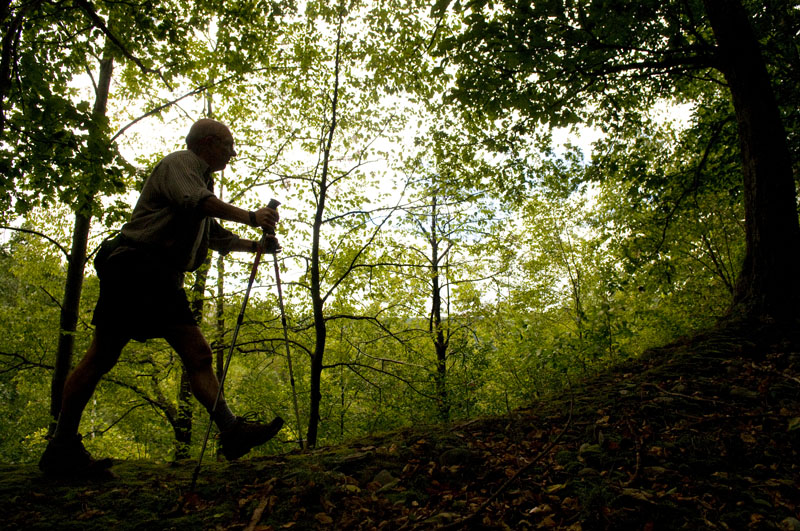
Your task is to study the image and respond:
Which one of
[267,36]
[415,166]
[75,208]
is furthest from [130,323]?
[267,36]

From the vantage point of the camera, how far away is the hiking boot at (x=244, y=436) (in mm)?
2670

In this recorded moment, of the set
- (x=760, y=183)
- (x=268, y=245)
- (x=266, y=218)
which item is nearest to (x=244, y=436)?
(x=268, y=245)

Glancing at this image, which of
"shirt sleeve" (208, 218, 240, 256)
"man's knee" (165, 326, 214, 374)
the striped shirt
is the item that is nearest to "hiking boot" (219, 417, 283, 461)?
"man's knee" (165, 326, 214, 374)

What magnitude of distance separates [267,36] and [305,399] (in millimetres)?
10975

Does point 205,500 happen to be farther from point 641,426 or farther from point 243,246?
point 641,426

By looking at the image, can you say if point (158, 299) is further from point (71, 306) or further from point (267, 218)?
point (71, 306)

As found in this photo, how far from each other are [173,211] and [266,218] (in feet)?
1.96

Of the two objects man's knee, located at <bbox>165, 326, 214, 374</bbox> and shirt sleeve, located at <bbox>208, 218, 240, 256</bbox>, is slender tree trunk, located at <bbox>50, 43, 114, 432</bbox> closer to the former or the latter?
shirt sleeve, located at <bbox>208, 218, 240, 256</bbox>

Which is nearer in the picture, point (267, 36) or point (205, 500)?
point (205, 500)

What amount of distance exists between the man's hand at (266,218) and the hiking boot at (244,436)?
52.9 inches

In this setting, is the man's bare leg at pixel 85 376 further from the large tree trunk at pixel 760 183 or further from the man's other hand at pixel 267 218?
the large tree trunk at pixel 760 183

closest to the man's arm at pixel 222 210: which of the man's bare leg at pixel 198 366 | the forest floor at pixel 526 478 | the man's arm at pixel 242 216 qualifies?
the man's arm at pixel 242 216

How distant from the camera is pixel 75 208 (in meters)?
4.57

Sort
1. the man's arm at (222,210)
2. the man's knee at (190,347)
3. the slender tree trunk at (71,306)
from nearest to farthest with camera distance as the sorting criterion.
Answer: the man's arm at (222,210) → the man's knee at (190,347) → the slender tree trunk at (71,306)
